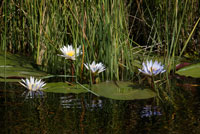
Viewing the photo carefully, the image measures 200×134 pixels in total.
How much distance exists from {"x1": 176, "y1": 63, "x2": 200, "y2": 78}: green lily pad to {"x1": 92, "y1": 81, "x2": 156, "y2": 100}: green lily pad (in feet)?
1.80

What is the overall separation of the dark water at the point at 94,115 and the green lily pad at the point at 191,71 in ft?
1.54

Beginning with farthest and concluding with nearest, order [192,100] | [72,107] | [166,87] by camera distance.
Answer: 1. [166,87]
2. [192,100]
3. [72,107]

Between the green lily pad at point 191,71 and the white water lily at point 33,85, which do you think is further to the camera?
the green lily pad at point 191,71

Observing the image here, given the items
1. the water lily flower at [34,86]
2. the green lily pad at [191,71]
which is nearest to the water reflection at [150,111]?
the water lily flower at [34,86]

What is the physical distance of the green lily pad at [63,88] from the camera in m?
1.55

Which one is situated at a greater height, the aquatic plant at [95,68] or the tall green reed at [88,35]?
the tall green reed at [88,35]

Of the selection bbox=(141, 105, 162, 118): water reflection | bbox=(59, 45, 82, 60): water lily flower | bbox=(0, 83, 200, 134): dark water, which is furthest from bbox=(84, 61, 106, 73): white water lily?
bbox=(141, 105, 162, 118): water reflection

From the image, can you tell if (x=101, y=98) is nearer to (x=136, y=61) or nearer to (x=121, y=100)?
(x=121, y=100)

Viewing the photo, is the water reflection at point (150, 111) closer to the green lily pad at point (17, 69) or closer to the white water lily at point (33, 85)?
the white water lily at point (33, 85)

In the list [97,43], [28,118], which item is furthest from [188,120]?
[97,43]

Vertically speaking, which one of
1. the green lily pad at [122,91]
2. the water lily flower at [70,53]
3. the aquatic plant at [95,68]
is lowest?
the green lily pad at [122,91]

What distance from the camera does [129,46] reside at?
6.27ft

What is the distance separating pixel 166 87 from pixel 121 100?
13.7 inches

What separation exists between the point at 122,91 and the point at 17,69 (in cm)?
74
